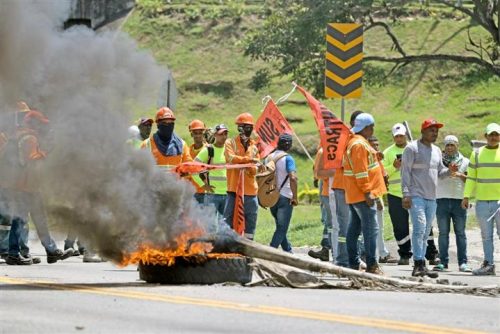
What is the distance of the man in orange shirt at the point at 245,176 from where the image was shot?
18406mm

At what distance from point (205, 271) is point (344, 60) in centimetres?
757

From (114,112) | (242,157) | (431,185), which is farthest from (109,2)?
(114,112)

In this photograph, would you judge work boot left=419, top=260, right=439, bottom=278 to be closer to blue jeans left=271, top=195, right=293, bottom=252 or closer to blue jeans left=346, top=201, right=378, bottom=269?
blue jeans left=346, top=201, right=378, bottom=269

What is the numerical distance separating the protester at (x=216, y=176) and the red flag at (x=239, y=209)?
90 centimetres

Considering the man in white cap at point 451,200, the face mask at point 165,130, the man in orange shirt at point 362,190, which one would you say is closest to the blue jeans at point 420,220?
the man in orange shirt at point 362,190

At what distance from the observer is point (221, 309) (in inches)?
444

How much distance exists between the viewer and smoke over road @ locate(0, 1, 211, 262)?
12977 mm

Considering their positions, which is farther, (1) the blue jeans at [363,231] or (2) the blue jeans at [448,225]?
(2) the blue jeans at [448,225]

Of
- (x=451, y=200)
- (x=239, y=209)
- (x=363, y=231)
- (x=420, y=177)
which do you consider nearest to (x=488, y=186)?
(x=451, y=200)

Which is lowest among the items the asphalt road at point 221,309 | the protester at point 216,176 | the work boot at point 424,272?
the asphalt road at point 221,309

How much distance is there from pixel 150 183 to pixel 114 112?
0.81m

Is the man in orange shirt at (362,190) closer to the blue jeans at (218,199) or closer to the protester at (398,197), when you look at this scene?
the blue jeans at (218,199)

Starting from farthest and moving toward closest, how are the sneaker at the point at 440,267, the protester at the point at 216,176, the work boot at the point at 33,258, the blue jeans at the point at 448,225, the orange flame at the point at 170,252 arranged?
the protester at the point at 216,176 < the blue jeans at the point at 448,225 < the sneaker at the point at 440,267 < the work boot at the point at 33,258 < the orange flame at the point at 170,252

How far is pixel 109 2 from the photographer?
1300 inches
